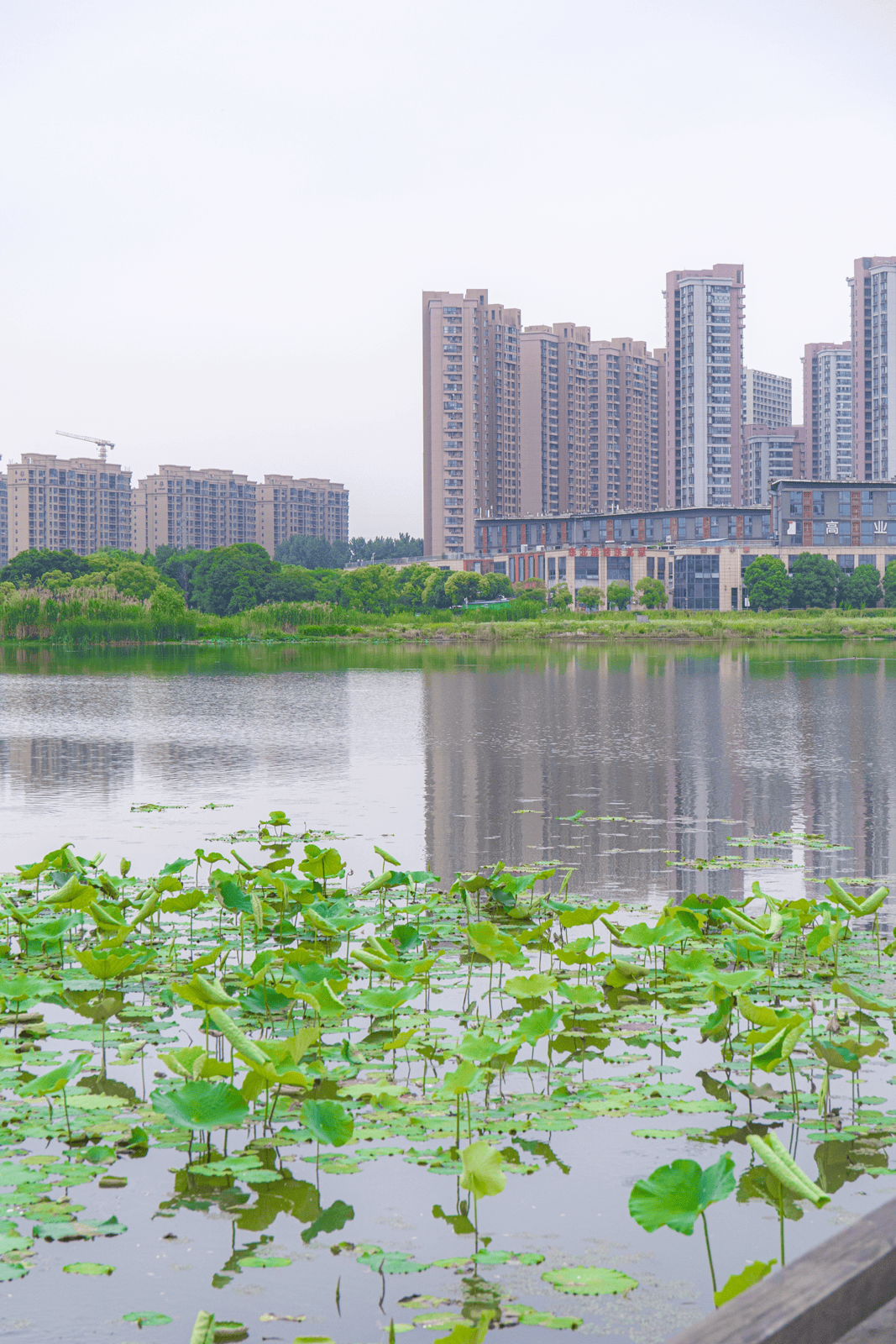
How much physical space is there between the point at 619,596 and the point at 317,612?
105 ft

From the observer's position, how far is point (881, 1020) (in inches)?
221

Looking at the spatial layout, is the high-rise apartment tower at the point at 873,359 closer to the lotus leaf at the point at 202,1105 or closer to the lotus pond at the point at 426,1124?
the lotus pond at the point at 426,1124

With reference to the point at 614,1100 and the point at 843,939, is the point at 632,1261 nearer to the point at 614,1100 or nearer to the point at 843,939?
the point at 614,1100

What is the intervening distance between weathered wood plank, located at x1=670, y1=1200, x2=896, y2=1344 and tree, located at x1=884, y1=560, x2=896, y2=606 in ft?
313

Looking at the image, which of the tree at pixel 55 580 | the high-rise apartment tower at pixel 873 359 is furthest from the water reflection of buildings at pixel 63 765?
the high-rise apartment tower at pixel 873 359

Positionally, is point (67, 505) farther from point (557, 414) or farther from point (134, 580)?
point (134, 580)

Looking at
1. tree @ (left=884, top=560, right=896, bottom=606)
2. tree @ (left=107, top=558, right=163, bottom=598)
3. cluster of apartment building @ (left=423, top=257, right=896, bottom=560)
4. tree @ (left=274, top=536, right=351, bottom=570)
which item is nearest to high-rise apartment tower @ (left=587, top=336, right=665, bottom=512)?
cluster of apartment building @ (left=423, top=257, right=896, bottom=560)

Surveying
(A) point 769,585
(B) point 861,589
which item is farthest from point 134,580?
(B) point 861,589

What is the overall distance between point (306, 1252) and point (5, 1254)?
0.87 m

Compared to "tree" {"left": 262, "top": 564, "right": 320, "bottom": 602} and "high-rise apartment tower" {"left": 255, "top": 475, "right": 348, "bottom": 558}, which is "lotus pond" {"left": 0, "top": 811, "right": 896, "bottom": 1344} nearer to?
"tree" {"left": 262, "top": 564, "right": 320, "bottom": 602}

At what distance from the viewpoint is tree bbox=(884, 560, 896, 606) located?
91062mm

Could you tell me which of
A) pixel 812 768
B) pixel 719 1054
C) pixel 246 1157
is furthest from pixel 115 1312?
pixel 812 768

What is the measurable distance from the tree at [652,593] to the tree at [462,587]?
1396 centimetres

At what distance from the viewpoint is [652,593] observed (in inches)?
3937
